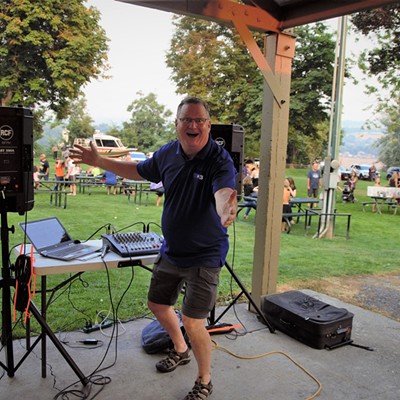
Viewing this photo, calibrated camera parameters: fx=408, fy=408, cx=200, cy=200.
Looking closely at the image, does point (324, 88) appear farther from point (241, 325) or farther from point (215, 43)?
point (241, 325)

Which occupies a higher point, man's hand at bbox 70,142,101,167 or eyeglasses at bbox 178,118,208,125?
eyeglasses at bbox 178,118,208,125

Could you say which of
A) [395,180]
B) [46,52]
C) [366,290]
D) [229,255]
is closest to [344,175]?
[395,180]

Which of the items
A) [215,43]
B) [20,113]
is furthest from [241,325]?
[215,43]

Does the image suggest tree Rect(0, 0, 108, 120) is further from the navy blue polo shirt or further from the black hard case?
the navy blue polo shirt

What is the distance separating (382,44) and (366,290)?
1068 centimetres

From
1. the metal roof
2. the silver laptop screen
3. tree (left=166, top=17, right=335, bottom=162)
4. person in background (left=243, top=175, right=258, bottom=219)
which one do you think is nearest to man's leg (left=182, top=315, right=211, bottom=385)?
the silver laptop screen

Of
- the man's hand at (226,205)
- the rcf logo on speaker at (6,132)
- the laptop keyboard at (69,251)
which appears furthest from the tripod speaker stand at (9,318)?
the man's hand at (226,205)

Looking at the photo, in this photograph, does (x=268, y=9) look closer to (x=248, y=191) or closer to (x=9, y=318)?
(x=9, y=318)

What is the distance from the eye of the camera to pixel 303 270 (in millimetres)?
5590

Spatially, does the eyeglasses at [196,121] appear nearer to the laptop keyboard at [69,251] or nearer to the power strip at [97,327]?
the laptop keyboard at [69,251]

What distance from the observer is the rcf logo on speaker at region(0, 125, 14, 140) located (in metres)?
2.24

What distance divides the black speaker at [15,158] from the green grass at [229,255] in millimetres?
835

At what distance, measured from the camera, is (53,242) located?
9.04 feet

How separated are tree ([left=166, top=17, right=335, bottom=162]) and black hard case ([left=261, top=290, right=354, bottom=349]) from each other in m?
14.6
